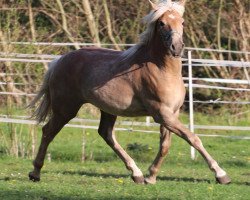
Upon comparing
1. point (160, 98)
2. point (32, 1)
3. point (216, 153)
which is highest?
point (32, 1)

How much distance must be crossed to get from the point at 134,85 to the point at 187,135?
102cm

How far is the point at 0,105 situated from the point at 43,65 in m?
1.11

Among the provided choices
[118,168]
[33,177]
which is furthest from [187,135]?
[118,168]

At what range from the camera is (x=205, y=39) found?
20953 millimetres

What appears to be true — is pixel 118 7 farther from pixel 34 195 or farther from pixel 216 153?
pixel 34 195

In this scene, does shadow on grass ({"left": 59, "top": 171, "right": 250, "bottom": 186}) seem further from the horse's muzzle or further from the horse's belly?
the horse's muzzle

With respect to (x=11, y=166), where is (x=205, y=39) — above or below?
above

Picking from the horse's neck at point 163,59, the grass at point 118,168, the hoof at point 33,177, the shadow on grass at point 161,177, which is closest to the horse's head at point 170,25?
the horse's neck at point 163,59

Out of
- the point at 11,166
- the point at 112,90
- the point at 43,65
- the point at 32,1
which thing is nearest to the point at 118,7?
the point at 32,1

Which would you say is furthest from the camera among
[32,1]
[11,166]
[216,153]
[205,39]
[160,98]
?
[205,39]

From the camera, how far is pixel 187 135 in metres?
9.84

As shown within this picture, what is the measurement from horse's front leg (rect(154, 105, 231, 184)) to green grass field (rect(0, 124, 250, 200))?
18cm

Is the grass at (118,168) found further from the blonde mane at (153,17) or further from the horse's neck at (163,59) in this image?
the blonde mane at (153,17)

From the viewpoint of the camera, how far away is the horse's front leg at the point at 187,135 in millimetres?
9828
